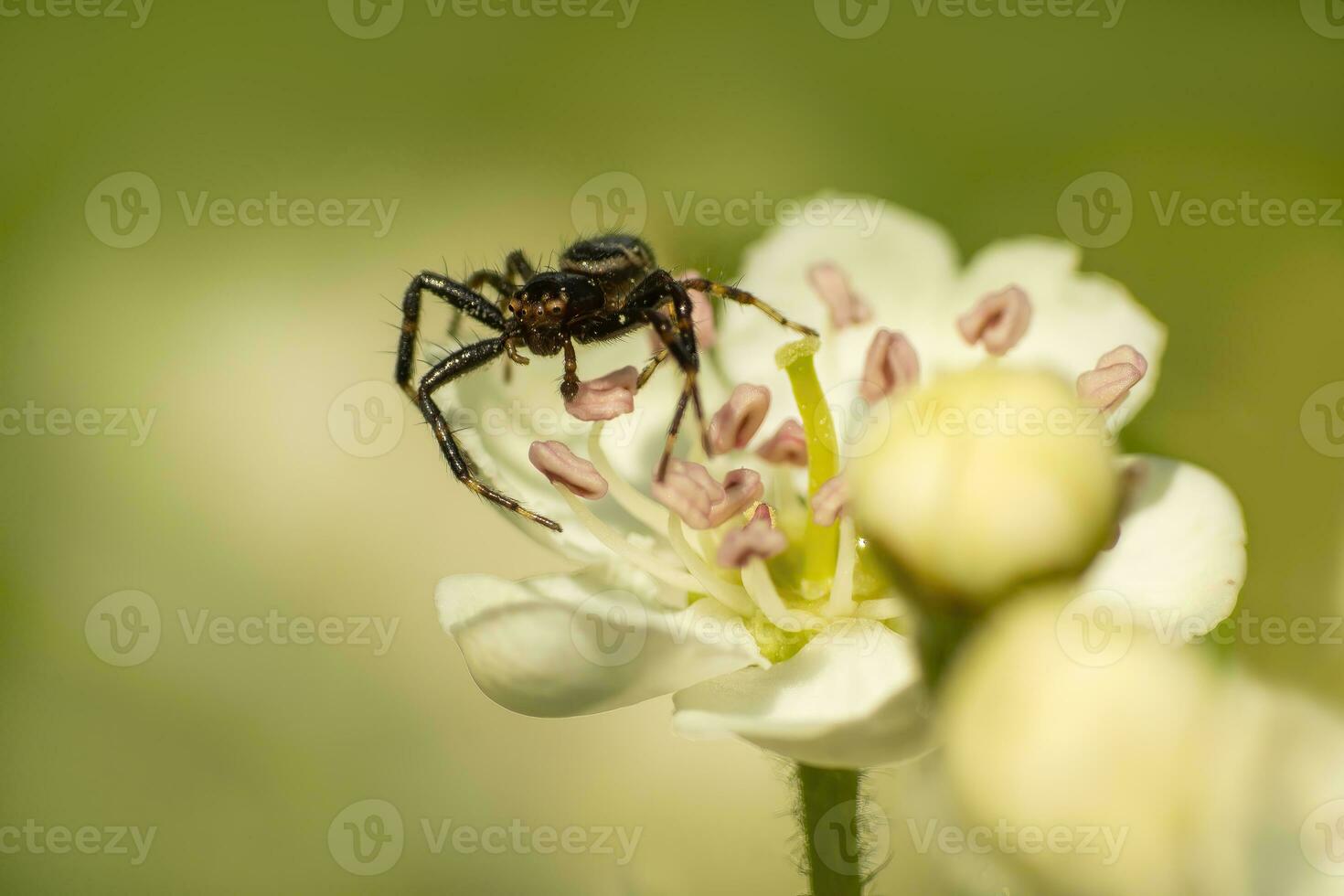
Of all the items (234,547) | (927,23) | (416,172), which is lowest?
(234,547)

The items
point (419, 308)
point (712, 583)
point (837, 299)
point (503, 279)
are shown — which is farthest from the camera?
point (503, 279)

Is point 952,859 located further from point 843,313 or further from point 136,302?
point 136,302

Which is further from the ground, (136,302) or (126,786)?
(136,302)

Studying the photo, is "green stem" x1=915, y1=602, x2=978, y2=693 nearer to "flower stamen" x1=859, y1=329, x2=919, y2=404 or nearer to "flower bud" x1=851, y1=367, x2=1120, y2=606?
"flower bud" x1=851, y1=367, x2=1120, y2=606

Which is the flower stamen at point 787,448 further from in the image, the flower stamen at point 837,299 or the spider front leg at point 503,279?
the spider front leg at point 503,279

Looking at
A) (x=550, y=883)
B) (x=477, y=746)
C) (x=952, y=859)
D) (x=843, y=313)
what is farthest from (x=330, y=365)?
(x=952, y=859)

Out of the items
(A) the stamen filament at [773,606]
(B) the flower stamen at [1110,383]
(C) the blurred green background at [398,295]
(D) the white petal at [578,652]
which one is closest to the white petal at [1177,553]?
(B) the flower stamen at [1110,383]

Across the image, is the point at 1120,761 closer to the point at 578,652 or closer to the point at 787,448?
the point at 578,652

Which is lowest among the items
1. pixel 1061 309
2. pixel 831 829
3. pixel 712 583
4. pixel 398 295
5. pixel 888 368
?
pixel 831 829

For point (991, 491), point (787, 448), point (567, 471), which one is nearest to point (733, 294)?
point (787, 448)
